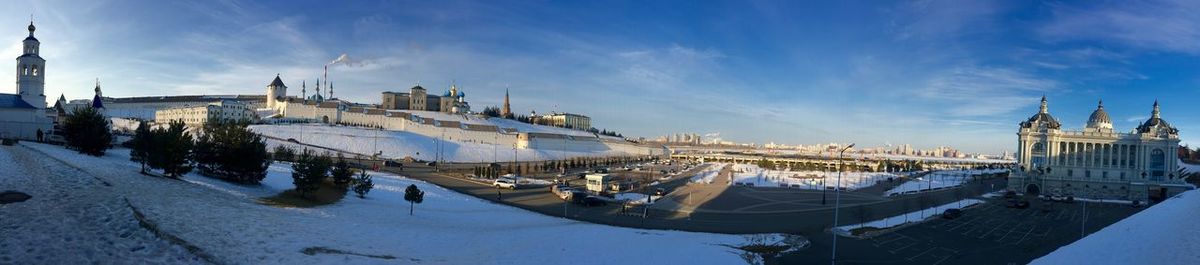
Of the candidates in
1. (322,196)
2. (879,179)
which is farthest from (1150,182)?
(322,196)

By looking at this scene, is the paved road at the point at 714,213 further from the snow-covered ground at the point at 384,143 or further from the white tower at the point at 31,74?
the snow-covered ground at the point at 384,143

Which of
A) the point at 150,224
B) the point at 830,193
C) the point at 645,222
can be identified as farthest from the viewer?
the point at 830,193

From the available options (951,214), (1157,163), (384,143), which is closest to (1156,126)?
(1157,163)

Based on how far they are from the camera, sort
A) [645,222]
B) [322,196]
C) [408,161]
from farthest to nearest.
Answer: [408,161] → [645,222] → [322,196]

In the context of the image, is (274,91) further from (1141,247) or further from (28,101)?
(1141,247)

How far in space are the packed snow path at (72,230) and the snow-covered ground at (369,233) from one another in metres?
0.27

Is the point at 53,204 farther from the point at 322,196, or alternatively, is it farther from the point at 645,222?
the point at 645,222

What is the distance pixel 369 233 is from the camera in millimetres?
14898

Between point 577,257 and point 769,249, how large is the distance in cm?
731

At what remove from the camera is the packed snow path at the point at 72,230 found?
873 cm

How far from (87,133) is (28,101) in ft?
61.0

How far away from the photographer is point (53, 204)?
1155cm

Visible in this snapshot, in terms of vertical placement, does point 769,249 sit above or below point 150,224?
below

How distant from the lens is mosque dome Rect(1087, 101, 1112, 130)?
50312 mm
